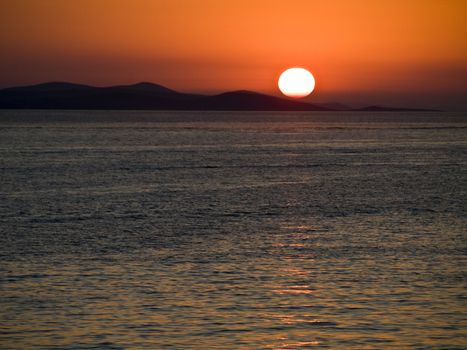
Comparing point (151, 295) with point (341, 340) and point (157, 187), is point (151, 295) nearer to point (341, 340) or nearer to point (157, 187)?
point (341, 340)

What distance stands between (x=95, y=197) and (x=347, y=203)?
15643mm

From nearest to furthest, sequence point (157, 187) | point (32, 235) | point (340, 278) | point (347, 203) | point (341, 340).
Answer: point (341, 340), point (340, 278), point (32, 235), point (347, 203), point (157, 187)

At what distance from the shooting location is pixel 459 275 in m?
25.5

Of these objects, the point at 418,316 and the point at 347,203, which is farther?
the point at 347,203

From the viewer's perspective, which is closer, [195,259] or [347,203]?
[195,259]

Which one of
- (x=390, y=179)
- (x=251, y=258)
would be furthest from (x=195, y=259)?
(x=390, y=179)

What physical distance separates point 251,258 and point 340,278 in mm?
4319

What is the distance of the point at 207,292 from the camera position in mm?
22719

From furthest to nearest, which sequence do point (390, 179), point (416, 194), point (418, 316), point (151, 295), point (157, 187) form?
point (390, 179) < point (157, 187) < point (416, 194) < point (151, 295) < point (418, 316)

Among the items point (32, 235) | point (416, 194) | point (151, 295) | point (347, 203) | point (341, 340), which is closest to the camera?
point (341, 340)

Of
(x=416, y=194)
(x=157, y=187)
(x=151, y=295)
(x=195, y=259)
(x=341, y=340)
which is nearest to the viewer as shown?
(x=341, y=340)

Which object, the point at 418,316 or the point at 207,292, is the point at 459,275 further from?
the point at 207,292

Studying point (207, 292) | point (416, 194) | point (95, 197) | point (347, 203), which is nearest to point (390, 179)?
point (416, 194)

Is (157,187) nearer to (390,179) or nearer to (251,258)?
(390,179)
